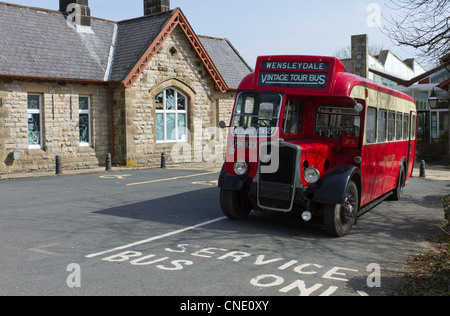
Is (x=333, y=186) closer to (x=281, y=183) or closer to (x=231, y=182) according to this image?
(x=281, y=183)

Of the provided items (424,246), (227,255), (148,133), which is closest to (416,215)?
(424,246)

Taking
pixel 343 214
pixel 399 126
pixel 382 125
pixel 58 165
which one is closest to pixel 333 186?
pixel 343 214

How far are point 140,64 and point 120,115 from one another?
99.0 inches

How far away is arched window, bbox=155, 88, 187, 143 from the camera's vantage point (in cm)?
2420

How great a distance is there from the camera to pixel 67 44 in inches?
886

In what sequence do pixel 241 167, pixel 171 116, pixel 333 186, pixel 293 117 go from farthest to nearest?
pixel 171 116 < pixel 293 117 < pixel 241 167 < pixel 333 186

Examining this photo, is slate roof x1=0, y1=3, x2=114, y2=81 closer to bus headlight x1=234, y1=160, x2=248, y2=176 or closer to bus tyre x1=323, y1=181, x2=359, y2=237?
bus headlight x1=234, y1=160, x2=248, y2=176

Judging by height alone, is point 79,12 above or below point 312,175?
above

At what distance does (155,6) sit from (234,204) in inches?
811

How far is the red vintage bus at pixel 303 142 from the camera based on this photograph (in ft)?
28.3

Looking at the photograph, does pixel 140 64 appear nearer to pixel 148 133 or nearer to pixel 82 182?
pixel 148 133

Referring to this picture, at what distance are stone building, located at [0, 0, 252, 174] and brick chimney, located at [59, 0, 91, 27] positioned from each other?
49 mm

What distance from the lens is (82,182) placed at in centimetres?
1606

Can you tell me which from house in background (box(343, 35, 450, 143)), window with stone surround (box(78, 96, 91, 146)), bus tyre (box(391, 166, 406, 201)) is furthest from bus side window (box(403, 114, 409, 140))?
window with stone surround (box(78, 96, 91, 146))
